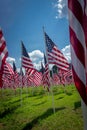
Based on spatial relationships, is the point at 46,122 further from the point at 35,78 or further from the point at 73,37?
the point at 35,78

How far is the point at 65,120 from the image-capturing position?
14812 mm

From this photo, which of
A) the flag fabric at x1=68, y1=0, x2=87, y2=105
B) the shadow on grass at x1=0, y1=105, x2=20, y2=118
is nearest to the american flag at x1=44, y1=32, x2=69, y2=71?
the shadow on grass at x1=0, y1=105, x2=20, y2=118

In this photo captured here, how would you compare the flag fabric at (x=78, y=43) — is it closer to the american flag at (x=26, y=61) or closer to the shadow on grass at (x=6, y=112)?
the shadow on grass at (x=6, y=112)

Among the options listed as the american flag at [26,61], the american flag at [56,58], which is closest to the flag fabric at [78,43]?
the american flag at [56,58]

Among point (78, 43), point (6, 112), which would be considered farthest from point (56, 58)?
point (78, 43)

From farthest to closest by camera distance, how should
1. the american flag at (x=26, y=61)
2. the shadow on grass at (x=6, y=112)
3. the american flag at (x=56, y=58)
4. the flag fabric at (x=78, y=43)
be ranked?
the american flag at (x=26, y=61)
the shadow on grass at (x=6, y=112)
the american flag at (x=56, y=58)
the flag fabric at (x=78, y=43)

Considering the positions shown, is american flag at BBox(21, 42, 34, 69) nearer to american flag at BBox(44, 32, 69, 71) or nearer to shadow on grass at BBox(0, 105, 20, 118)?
shadow on grass at BBox(0, 105, 20, 118)

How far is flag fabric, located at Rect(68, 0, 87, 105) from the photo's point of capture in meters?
3.96

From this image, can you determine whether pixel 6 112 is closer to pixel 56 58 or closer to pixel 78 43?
pixel 56 58

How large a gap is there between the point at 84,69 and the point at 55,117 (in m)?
12.6

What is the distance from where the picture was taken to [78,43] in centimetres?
403

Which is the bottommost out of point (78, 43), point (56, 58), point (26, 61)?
point (78, 43)

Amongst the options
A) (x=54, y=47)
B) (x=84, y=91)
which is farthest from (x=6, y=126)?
(x=84, y=91)

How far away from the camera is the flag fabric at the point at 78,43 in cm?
396
